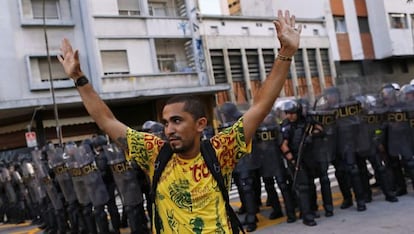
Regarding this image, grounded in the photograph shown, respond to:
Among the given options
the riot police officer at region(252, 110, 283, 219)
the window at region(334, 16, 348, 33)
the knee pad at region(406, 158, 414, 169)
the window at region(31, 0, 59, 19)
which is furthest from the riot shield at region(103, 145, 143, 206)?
the window at region(334, 16, 348, 33)

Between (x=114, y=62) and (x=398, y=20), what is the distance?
17.1 meters

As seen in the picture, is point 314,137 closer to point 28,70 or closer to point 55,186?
point 55,186

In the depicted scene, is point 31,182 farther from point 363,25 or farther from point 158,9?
point 363,25

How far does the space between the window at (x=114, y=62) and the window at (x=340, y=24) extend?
12.6 m

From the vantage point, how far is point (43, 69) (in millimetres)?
19641

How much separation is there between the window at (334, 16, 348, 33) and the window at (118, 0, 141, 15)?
11.5 meters

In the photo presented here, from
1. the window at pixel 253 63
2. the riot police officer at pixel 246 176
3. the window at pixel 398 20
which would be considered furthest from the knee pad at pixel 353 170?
the window at pixel 398 20

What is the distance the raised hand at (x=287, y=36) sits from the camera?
274 centimetres

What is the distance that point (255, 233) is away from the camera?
6.93m

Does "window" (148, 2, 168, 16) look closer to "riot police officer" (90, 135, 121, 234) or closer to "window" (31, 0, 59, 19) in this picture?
"window" (31, 0, 59, 19)

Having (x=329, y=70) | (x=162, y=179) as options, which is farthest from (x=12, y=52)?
(x=162, y=179)

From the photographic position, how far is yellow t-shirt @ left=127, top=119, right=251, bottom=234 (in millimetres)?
2596

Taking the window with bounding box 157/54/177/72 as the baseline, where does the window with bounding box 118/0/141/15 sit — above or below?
above

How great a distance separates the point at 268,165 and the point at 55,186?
3.63 m
